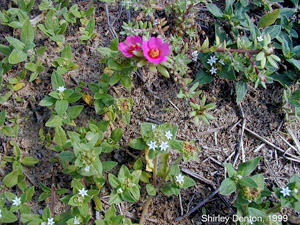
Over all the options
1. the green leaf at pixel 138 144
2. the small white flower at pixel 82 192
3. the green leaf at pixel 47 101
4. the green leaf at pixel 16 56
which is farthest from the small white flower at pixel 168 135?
the green leaf at pixel 16 56

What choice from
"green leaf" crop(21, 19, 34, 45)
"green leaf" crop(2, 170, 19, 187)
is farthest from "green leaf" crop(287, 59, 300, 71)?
"green leaf" crop(2, 170, 19, 187)

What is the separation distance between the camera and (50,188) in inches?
137

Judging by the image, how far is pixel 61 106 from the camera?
134 inches

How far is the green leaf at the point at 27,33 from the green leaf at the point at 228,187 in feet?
8.32

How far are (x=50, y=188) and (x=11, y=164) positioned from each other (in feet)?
1.68

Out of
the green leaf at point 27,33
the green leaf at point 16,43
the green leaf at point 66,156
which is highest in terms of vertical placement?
the green leaf at point 27,33

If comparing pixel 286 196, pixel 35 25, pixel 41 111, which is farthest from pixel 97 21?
pixel 286 196

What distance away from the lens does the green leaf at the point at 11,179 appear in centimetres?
338

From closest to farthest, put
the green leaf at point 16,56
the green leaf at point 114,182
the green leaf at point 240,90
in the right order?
the green leaf at point 114,182 < the green leaf at point 16,56 < the green leaf at point 240,90

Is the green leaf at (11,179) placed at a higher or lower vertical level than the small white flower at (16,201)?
higher

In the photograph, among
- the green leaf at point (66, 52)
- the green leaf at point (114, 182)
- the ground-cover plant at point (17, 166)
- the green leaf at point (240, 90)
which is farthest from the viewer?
the green leaf at point (240, 90)

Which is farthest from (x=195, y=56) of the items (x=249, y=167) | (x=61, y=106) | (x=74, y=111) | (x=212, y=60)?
(x=61, y=106)

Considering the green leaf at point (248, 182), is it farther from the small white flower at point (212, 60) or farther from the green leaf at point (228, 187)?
the small white flower at point (212, 60)

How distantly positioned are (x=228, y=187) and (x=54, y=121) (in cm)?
187
